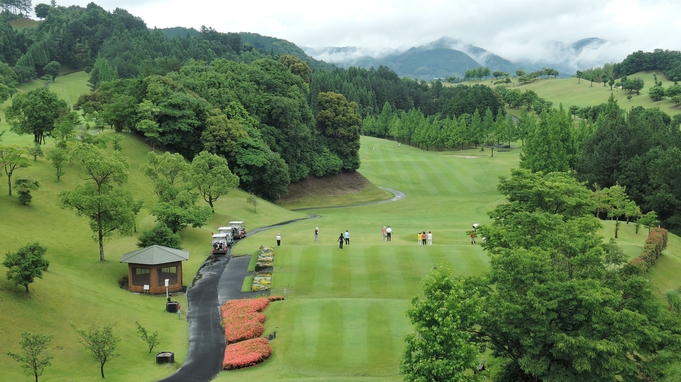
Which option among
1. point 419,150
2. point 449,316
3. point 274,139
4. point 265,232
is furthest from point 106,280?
point 419,150

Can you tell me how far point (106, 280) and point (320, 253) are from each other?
15.9m

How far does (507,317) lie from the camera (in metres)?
21.9

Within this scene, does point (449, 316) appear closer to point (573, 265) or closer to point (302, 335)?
point (573, 265)

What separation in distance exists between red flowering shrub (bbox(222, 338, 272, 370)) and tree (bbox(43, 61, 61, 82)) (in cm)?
14183

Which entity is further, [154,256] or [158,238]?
[158,238]

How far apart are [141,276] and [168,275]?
183cm

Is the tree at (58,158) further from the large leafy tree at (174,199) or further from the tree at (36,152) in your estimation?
the large leafy tree at (174,199)

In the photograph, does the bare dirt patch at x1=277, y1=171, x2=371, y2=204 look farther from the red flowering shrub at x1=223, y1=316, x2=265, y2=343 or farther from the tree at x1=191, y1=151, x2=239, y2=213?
the red flowering shrub at x1=223, y1=316, x2=265, y2=343

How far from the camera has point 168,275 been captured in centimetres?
4050

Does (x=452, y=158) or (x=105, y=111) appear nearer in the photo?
(x=105, y=111)

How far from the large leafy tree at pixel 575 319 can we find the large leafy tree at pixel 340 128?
236 ft

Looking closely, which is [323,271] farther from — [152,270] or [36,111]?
[36,111]

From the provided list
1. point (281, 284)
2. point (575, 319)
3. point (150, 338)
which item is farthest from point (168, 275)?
point (575, 319)

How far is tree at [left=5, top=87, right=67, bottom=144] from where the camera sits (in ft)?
206
